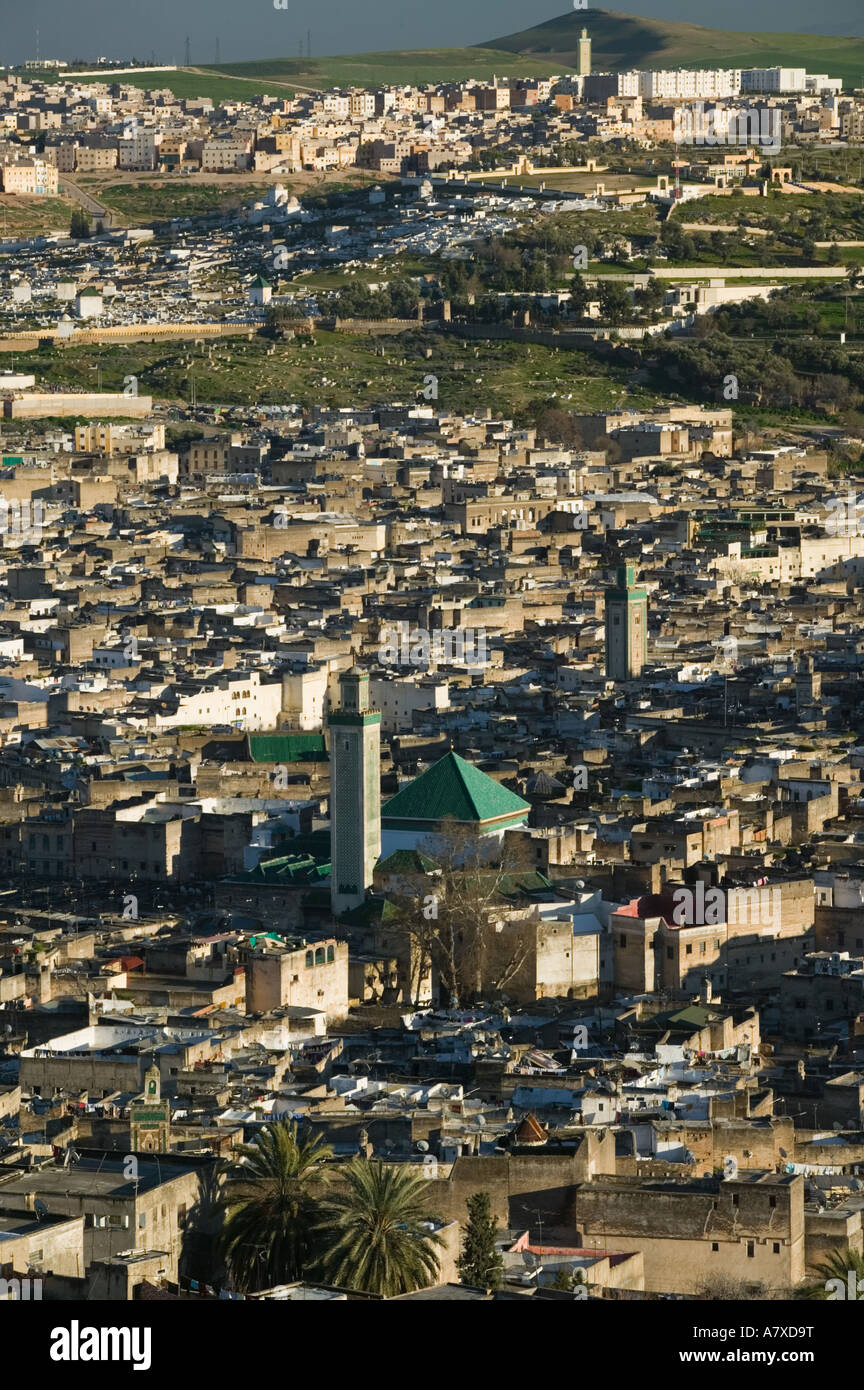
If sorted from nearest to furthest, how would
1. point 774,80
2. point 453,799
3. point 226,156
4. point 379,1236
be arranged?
point 379,1236
point 453,799
point 226,156
point 774,80

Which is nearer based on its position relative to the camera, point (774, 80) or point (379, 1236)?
point (379, 1236)

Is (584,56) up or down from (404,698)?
up

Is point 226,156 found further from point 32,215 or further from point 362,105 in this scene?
point 362,105

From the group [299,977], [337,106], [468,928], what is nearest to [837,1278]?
[299,977]

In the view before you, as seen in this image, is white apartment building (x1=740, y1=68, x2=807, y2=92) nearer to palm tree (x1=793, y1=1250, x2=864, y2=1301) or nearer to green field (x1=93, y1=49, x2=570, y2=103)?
green field (x1=93, y1=49, x2=570, y2=103)

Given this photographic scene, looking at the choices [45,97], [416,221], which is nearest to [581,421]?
[416,221]

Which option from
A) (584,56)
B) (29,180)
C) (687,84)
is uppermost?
(584,56)

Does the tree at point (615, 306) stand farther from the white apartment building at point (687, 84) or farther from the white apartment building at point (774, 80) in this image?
the white apartment building at point (774, 80)

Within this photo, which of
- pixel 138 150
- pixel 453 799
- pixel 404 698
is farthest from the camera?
pixel 138 150
